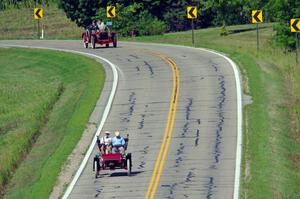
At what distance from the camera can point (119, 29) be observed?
90000mm

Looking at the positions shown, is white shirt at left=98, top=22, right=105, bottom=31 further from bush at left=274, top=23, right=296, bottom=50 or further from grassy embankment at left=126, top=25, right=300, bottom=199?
bush at left=274, top=23, right=296, bottom=50

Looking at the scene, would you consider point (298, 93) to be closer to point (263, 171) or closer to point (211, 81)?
point (211, 81)

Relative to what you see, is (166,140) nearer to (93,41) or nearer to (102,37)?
(102,37)

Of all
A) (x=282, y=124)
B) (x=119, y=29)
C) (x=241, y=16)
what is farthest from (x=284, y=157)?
(x=241, y=16)

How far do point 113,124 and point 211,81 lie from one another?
10152 millimetres

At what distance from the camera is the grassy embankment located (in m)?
32.7

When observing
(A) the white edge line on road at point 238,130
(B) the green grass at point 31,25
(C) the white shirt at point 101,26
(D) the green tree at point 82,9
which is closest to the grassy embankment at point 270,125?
(A) the white edge line on road at point 238,130

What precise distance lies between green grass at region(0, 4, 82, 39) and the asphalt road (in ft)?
115

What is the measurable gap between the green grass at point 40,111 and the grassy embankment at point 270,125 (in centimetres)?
700

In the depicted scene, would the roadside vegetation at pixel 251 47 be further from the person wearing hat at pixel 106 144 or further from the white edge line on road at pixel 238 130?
the person wearing hat at pixel 106 144

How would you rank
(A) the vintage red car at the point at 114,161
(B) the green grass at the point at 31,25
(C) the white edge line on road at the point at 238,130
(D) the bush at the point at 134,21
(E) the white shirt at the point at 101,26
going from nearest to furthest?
(C) the white edge line on road at the point at 238,130
(A) the vintage red car at the point at 114,161
(E) the white shirt at the point at 101,26
(D) the bush at the point at 134,21
(B) the green grass at the point at 31,25

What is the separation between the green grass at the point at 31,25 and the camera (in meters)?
98.9

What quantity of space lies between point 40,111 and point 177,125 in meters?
10.7

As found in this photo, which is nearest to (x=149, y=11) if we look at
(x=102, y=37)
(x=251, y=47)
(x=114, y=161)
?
(x=251, y=47)
